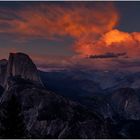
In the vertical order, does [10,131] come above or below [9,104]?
below
